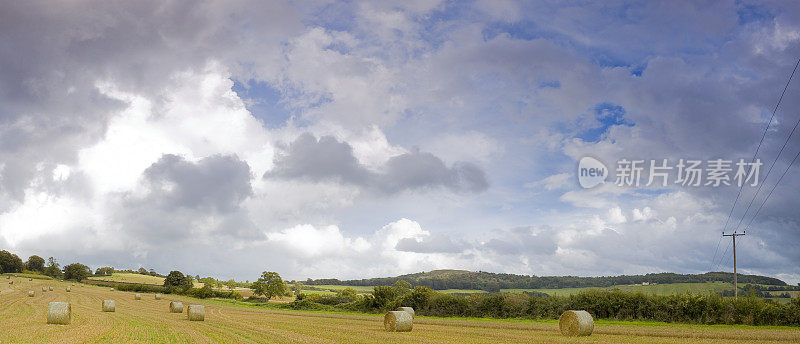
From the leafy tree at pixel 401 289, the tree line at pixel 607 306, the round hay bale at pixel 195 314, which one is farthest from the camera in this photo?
the leafy tree at pixel 401 289

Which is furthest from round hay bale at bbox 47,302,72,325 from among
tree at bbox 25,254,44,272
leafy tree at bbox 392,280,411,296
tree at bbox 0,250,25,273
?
tree at bbox 25,254,44,272

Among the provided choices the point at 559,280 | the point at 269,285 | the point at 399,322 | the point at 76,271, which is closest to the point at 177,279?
the point at 269,285

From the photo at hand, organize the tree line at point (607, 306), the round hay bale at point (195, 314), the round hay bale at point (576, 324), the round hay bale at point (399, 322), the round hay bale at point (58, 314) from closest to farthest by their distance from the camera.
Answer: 1. the round hay bale at point (576, 324)
2. the round hay bale at point (58, 314)
3. the round hay bale at point (399, 322)
4. the tree line at point (607, 306)
5. the round hay bale at point (195, 314)

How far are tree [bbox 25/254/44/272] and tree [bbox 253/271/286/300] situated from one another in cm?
12121

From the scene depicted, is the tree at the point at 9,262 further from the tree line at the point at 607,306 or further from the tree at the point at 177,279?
the tree line at the point at 607,306

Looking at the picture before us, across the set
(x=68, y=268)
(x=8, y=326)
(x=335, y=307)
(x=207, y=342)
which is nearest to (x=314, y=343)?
(x=207, y=342)

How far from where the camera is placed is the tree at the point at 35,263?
16999 cm

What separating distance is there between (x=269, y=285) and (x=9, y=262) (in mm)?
105516

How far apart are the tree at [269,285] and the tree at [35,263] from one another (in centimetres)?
12121

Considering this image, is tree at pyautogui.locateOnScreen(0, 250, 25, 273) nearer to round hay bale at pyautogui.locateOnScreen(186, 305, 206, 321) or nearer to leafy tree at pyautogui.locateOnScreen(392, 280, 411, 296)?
leafy tree at pyautogui.locateOnScreen(392, 280, 411, 296)

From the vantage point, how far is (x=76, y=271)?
146 metres

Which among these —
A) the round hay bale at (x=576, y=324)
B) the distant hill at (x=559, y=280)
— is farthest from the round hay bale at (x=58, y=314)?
the distant hill at (x=559, y=280)

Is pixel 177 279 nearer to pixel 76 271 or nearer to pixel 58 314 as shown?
pixel 76 271

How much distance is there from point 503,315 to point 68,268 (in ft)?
476
